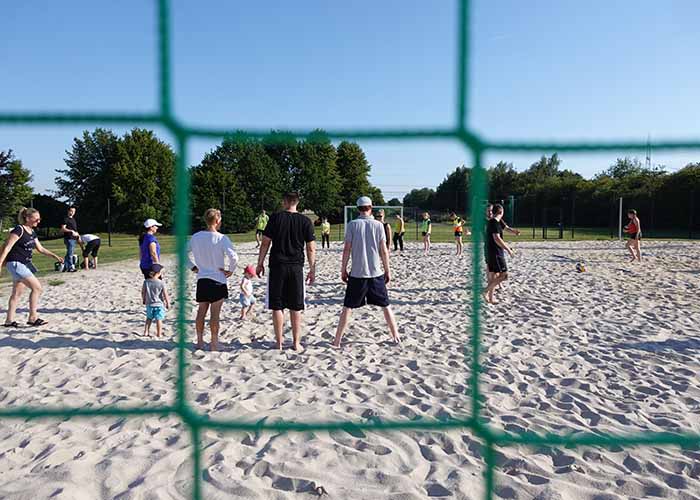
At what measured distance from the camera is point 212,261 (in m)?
3.75

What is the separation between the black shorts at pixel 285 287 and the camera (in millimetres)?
4113

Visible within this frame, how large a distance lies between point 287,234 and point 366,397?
146 cm

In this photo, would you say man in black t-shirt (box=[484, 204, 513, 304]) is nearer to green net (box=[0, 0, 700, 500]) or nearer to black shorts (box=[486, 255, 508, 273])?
black shorts (box=[486, 255, 508, 273])

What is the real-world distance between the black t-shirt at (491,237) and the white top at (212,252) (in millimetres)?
3550

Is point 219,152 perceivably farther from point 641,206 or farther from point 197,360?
point 641,206

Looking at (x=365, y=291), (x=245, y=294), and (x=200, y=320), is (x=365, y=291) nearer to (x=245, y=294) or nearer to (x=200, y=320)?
(x=200, y=320)


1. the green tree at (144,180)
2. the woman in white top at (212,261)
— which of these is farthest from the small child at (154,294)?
the green tree at (144,180)

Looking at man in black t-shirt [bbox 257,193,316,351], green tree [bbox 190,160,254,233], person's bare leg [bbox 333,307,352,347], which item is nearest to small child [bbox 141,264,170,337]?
green tree [bbox 190,160,254,233]

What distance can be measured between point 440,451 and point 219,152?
269 centimetres

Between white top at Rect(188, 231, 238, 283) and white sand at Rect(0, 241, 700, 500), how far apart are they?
2.49 feet

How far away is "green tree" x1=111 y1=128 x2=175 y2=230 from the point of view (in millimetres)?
12961

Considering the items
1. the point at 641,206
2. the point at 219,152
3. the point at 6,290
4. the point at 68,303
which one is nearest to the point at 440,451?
the point at 219,152

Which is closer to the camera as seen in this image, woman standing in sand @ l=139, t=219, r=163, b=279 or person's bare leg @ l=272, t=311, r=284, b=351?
person's bare leg @ l=272, t=311, r=284, b=351

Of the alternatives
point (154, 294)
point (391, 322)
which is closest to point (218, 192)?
point (154, 294)
